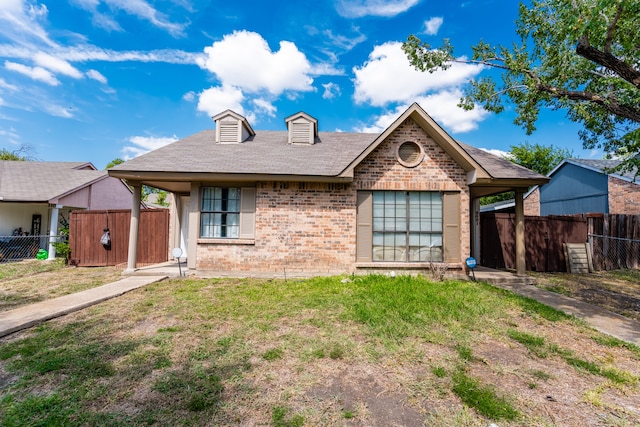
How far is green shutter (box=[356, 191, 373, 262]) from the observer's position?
855 centimetres

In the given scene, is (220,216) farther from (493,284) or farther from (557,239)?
(557,239)

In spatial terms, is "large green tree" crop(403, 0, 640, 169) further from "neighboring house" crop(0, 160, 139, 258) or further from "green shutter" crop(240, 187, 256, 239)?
"neighboring house" crop(0, 160, 139, 258)

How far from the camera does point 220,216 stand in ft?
28.6

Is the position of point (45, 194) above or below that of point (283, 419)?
above

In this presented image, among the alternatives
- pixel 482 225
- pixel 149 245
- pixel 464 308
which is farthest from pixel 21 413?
pixel 482 225

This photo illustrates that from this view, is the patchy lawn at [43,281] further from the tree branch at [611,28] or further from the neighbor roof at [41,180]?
the tree branch at [611,28]

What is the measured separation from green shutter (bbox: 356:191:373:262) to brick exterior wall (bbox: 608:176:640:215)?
1597 centimetres

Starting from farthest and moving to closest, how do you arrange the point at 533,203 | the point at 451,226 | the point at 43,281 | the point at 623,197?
the point at 533,203 → the point at 623,197 → the point at 451,226 → the point at 43,281

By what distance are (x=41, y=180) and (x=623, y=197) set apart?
31685 millimetres

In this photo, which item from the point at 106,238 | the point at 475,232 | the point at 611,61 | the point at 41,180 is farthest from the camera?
the point at 41,180

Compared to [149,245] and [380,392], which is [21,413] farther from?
[149,245]

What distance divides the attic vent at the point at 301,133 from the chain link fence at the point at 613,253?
1170 cm

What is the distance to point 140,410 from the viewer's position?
2.73 m

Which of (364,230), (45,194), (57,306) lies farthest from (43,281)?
(364,230)
